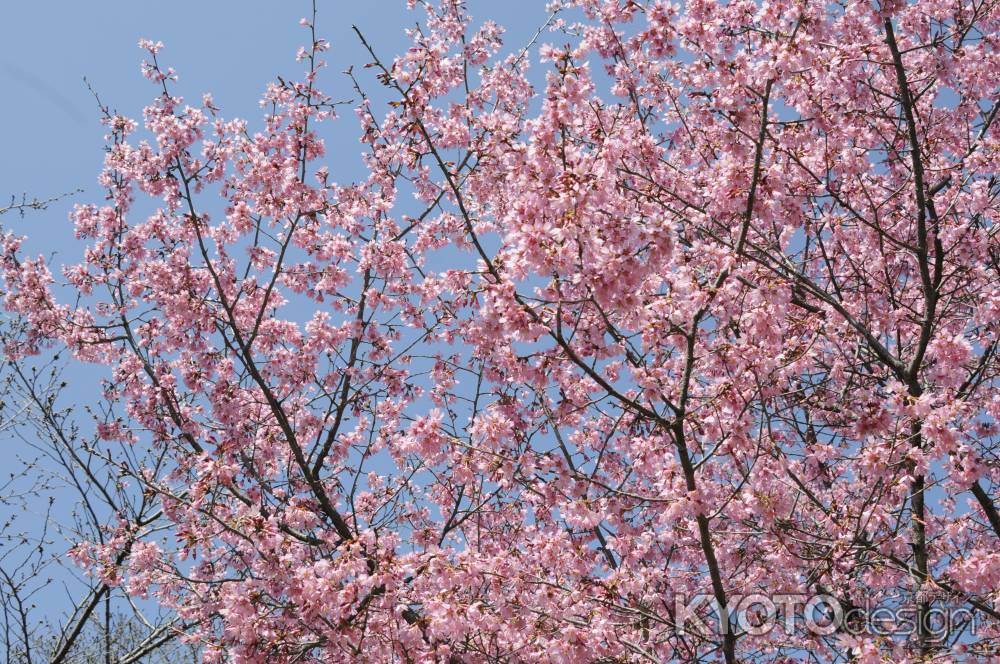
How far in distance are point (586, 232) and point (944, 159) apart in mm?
6218

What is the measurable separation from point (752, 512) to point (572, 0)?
20.5ft

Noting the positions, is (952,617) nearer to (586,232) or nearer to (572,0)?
(586,232)

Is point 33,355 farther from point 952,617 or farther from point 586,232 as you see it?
point 952,617

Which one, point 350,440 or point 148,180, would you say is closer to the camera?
point 148,180

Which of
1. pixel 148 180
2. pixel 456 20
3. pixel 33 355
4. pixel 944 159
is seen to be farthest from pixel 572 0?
pixel 33 355

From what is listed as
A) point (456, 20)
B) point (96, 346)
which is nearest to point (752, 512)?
point (456, 20)

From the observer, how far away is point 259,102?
8.99 meters

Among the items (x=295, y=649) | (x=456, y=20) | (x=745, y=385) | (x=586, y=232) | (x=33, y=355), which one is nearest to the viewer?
(x=586, y=232)

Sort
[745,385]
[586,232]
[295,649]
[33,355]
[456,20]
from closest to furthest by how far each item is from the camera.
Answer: [586,232] → [745,385] → [295,649] → [33,355] → [456,20]

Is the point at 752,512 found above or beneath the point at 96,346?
beneath

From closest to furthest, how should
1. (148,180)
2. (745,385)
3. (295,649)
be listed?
(745,385) < (295,649) < (148,180)

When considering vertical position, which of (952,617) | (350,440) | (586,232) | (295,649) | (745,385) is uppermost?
(350,440)

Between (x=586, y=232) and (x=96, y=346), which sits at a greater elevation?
(x=96, y=346)

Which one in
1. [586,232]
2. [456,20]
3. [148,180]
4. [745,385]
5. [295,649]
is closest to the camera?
[586,232]
